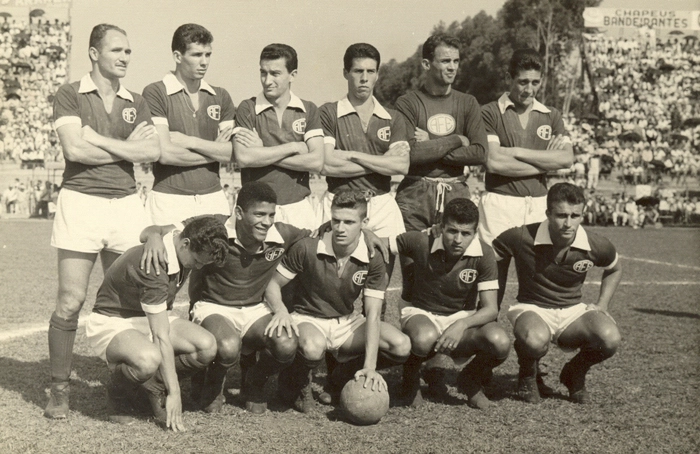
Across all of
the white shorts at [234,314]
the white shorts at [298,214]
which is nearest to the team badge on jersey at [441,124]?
the white shorts at [298,214]

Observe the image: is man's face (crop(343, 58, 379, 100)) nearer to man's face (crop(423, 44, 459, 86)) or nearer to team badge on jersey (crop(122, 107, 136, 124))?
man's face (crop(423, 44, 459, 86))

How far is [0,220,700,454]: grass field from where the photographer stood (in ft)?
13.2

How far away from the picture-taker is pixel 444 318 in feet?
16.5

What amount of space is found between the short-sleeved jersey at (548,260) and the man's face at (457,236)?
0.47 m

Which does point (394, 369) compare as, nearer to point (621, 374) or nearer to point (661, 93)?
point (621, 374)

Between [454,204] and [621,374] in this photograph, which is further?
[621,374]

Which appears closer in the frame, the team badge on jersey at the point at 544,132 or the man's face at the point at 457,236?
the man's face at the point at 457,236

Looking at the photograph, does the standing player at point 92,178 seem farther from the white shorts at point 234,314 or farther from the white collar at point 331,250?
the white collar at point 331,250

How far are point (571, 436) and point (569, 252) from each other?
1.39m

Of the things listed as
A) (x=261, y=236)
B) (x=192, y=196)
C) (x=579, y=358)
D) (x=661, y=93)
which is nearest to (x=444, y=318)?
(x=579, y=358)

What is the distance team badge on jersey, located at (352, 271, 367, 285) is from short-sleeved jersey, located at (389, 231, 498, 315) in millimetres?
421

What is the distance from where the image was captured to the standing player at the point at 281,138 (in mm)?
5086

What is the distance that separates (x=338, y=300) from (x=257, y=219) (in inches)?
33.2

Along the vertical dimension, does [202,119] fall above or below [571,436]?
above
